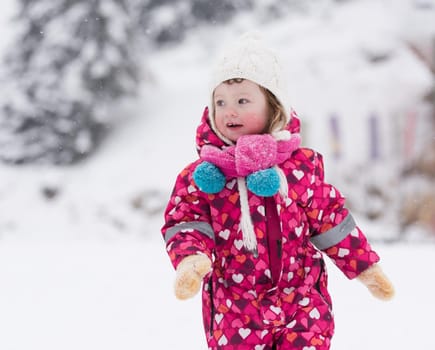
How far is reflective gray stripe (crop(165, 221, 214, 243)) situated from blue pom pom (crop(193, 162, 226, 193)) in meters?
0.11

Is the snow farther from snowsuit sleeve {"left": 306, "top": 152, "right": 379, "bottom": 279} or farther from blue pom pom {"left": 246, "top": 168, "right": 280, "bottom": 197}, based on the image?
blue pom pom {"left": 246, "top": 168, "right": 280, "bottom": 197}

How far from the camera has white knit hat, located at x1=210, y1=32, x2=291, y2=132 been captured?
1.97m

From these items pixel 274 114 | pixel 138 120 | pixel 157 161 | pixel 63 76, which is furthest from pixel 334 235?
pixel 138 120

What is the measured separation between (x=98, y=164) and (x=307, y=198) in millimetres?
8218

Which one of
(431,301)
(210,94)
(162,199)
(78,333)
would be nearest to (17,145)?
(162,199)

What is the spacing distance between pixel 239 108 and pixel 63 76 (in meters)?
7.93

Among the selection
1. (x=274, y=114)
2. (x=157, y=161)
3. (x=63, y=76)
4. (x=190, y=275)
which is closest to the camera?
(x=190, y=275)

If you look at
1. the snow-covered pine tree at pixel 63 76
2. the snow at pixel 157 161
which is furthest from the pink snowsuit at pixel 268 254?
the snow-covered pine tree at pixel 63 76

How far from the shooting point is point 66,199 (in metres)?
9.59

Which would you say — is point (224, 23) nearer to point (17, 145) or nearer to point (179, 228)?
point (17, 145)

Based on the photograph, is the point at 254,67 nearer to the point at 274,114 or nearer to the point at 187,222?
the point at 274,114

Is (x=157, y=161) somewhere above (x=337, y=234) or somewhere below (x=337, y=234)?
above

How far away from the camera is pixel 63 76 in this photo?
9.46m

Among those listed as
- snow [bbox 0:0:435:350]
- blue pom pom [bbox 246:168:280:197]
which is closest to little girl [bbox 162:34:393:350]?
blue pom pom [bbox 246:168:280:197]
